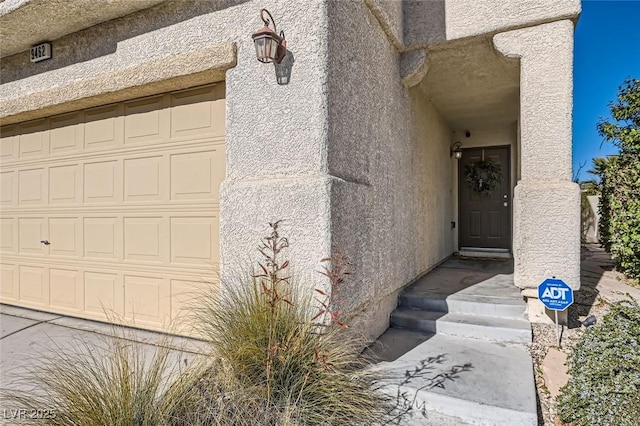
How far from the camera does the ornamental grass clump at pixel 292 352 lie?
2.26 metres

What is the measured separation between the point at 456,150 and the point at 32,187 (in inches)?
303

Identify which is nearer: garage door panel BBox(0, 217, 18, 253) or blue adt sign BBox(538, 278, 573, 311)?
blue adt sign BBox(538, 278, 573, 311)

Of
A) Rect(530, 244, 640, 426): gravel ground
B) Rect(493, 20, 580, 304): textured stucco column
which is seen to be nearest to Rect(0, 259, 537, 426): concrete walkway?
Rect(530, 244, 640, 426): gravel ground

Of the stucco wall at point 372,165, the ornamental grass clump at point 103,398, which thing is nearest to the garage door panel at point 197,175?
the stucco wall at point 372,165

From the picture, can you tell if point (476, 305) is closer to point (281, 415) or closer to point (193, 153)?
point (281, 415)

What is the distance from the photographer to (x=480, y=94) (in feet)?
19.2

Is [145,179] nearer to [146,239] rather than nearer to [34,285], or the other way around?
[146,239]

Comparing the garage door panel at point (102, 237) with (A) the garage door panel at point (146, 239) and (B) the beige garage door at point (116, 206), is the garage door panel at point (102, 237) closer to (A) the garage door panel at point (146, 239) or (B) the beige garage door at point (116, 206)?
(B) the beige garage door at point (116, 206)

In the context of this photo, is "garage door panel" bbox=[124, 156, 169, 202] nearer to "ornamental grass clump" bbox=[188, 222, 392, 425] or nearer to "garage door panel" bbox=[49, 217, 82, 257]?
"garage door panel" bbox=[49, 217, 82, 257]

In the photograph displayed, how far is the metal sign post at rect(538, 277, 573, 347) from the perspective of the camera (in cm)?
330

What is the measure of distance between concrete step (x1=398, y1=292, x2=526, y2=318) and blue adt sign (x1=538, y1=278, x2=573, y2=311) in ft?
1.29

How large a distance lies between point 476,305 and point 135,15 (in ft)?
15.6

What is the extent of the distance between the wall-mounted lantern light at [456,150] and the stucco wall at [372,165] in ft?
8.98

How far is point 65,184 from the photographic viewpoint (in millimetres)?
4629
